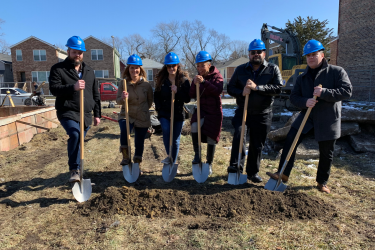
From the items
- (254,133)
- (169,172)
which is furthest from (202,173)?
(254,133)

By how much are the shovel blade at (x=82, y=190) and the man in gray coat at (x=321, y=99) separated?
2.57m

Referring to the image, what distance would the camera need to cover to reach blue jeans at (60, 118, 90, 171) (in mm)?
3637

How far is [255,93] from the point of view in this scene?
388 centimetres

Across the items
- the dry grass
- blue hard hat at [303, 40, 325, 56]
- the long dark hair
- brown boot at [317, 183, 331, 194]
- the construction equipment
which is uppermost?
the construction equipment

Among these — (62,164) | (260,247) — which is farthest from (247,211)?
(62,164)

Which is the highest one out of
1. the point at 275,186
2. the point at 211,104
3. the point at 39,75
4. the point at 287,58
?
the point at 39,75

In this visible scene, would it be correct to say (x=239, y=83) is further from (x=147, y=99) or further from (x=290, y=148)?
(x=147, y=99)

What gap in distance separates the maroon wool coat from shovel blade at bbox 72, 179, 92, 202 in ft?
6.09

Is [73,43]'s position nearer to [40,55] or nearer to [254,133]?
[254,133]

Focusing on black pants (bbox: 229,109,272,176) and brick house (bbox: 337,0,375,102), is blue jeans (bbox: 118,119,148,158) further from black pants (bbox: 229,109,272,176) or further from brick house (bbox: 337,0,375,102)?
brick house (bbox: 337,0,375,102)

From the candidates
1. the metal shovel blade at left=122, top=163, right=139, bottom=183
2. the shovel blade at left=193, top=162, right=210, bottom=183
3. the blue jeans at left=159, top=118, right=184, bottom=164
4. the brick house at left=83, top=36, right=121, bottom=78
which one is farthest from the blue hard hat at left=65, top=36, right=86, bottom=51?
the brick house at left=83, top=36, right=121, bottom=78

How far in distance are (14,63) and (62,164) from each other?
119 feet

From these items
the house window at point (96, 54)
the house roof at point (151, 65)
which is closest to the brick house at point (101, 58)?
the house window at point (96, 54)

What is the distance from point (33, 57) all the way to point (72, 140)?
37178 millimetres
